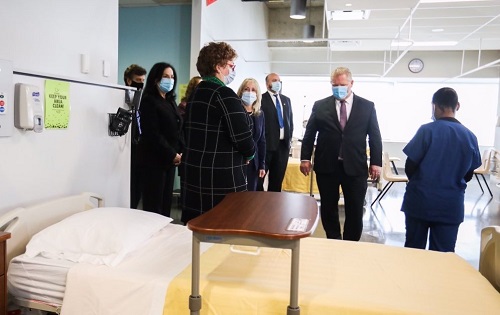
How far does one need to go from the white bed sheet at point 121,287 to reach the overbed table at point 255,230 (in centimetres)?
27

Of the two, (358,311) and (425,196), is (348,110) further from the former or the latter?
(358,311)

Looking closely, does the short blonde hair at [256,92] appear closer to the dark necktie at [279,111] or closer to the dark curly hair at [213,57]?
the dark necktie at [279,111]

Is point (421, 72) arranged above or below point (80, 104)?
above

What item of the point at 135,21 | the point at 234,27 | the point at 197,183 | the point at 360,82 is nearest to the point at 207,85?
the point at 197,183

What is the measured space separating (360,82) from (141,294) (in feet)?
31.7

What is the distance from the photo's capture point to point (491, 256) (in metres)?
1.81

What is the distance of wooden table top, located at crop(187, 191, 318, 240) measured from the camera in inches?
49.8

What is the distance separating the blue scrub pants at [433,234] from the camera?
2.45 meters

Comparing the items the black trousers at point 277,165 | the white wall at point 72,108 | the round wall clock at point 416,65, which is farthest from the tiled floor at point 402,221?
the round wall clock at point 416,65

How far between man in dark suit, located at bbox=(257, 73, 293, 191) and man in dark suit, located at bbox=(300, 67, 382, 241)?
0.95 m

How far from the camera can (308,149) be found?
3.22m

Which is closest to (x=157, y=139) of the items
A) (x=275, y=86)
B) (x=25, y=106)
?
(x=25, y=106)

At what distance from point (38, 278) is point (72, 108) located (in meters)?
1.00

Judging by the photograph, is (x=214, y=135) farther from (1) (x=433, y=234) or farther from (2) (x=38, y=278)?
(1) (x=433, y=234)
